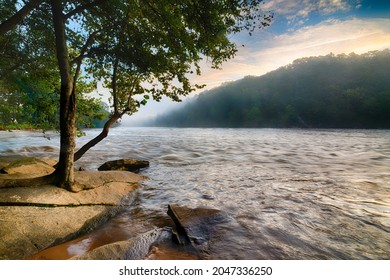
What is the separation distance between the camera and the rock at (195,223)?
520cm

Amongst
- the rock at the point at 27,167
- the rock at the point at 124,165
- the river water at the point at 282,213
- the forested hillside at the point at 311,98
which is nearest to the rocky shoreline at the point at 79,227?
the river water at the point at 282,213

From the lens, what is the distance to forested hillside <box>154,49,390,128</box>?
225 ft

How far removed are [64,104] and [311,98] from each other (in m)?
120

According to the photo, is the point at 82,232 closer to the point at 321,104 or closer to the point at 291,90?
the point at 321,104

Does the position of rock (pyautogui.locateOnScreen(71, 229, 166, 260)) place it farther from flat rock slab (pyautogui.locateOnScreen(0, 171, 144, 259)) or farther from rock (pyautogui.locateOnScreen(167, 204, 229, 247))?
flat rock slab (pyautogui.locateOnScreen(0, 171, 144, 259))

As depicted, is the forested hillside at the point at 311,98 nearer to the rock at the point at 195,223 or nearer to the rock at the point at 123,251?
the rock at the point at 195,223

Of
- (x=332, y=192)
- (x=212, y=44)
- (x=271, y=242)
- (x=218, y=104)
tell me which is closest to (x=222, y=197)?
(x=271, y=242)

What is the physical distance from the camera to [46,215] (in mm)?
5355

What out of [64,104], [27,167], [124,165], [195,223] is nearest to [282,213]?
[195,223]

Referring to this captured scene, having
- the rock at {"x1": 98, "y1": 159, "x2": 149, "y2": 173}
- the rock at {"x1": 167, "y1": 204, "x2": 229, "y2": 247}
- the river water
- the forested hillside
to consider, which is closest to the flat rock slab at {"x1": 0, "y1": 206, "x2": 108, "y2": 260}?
the river water

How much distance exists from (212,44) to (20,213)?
7089mm

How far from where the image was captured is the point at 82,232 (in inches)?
219

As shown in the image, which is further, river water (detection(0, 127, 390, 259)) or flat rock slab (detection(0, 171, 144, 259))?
river water (detection(0, 127, 390, 259))

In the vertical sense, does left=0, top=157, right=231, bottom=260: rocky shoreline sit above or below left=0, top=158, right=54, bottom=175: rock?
below
